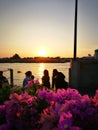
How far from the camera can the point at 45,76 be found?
1314cm

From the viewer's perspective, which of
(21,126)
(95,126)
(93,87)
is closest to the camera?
(95,126)

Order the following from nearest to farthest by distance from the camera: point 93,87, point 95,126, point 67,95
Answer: point 95,126 < point 67,95 < point 93,87

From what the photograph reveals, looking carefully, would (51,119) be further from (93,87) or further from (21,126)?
(93,87)

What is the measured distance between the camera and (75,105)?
246 centimetres

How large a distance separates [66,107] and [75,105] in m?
0.11

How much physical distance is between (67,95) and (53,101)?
0.15m

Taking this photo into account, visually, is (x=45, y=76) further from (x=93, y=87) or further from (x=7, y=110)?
(x=7, y=110)

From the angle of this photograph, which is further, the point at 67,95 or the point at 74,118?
the point at 67,95

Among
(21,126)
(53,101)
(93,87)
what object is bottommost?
(93,87)

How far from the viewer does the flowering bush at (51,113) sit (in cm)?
225

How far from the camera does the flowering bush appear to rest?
2.25 m

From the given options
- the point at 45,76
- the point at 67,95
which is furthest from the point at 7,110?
the point at 45,76

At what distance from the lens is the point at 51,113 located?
2307 mm

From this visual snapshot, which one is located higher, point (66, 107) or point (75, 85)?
point (66, 107)
